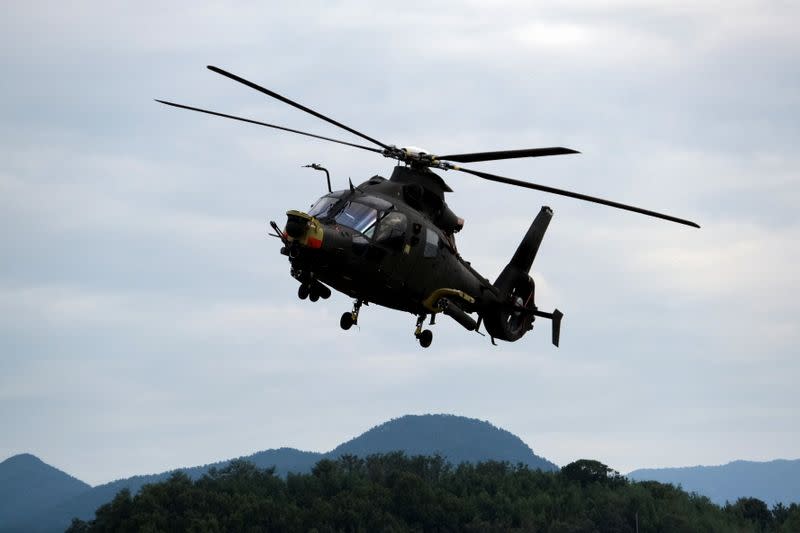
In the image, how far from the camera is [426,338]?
129 feet

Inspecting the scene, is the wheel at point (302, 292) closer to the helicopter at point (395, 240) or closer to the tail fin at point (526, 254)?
the helicopter at point (395, 240)

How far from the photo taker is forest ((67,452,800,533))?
483 feet

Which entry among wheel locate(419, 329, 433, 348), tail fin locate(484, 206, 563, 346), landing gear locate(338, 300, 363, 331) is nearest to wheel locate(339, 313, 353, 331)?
landing gear locate(338, 300, 363, 331)

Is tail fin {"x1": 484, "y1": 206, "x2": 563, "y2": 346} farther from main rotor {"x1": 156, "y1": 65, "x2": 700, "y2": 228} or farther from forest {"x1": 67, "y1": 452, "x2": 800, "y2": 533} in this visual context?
forest {"x1": 67, "y1": 452, "x2": 800, "y2": 533}

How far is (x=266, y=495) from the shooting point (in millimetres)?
165375

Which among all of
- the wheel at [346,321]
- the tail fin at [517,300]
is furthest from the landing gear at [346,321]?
the tail fin at [517,300]

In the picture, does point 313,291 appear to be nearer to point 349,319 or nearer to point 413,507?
point 349,319

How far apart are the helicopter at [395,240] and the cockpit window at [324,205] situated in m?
0.03

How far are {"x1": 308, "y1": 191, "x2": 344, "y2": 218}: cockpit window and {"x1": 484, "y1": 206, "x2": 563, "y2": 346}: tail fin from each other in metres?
7.79

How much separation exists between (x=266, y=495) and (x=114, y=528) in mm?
21375

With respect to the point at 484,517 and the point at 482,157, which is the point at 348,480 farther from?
the point at 482,157

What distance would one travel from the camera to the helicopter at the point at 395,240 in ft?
117

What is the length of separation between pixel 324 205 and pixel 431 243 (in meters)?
3.48

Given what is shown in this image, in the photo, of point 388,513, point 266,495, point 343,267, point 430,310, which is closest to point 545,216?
point 430,310
